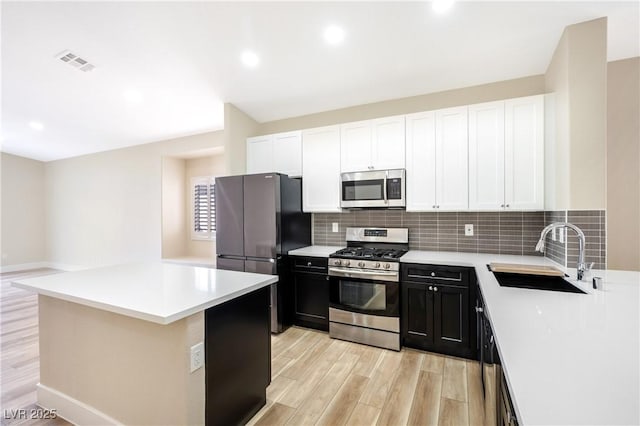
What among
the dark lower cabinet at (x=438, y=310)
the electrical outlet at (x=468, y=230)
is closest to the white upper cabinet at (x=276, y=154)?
the dark lower cabinet at (x=438, y=310)

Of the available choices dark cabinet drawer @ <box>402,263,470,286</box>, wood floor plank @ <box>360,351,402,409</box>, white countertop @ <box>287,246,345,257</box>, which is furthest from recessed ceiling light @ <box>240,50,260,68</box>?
wood floor plank @ <box>360,351,402,409</box>

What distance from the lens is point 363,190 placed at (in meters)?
3.20

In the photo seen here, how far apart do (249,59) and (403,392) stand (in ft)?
11.2

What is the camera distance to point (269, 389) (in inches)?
87.9

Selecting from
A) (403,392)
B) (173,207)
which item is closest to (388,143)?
(403,392)

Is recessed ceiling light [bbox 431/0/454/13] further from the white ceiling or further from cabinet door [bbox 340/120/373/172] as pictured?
cabinet door [bbox 340/120/373/172]

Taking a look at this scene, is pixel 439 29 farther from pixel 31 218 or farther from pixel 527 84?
pixel 31 218

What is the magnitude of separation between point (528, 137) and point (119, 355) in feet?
11.7

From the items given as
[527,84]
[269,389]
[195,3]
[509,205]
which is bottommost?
[269,389]

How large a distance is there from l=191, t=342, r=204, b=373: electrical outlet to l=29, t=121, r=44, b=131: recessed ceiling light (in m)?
6.13

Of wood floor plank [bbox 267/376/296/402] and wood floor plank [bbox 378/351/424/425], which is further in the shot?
wood floor plank [bbox 267/376/296/402]

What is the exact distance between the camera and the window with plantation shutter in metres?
5.77

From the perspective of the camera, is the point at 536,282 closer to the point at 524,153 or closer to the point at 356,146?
the point at 524,153

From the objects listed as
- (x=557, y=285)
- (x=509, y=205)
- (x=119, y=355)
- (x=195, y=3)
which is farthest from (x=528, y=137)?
(x=119, y=355)
